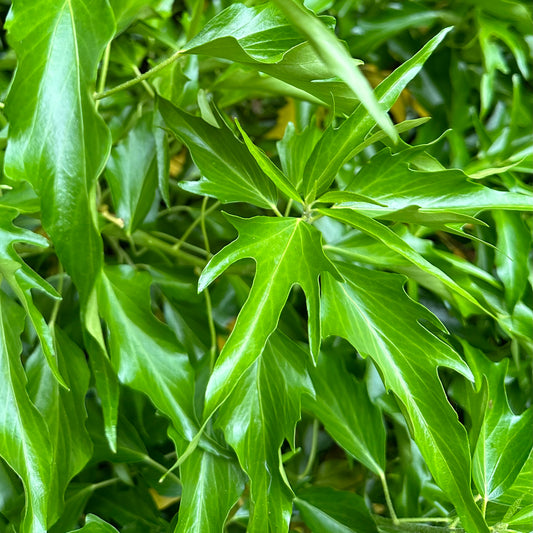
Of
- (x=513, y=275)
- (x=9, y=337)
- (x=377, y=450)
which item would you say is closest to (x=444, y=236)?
(x=513, y=275)

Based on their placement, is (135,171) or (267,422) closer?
(267,422)

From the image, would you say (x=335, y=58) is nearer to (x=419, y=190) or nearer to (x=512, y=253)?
(x=419, y=190)

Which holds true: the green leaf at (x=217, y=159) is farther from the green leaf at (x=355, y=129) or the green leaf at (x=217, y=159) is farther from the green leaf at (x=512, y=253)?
the green leaf at (x=512, y=253)

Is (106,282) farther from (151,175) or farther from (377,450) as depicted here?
(377,450)

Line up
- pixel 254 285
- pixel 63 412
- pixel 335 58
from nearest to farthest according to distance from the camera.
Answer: pixel 335 58
pixel 254 285
pixel 63 412

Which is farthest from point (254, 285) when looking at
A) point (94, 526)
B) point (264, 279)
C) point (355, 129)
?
point (94, 526)

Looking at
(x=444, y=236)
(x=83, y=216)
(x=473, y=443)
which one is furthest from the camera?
(x=444, y=236)

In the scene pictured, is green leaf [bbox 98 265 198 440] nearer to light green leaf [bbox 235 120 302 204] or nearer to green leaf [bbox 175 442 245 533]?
green leaf [bbox 175 442 245 533]

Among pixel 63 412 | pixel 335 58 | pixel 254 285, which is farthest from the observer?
pixel 63 412
